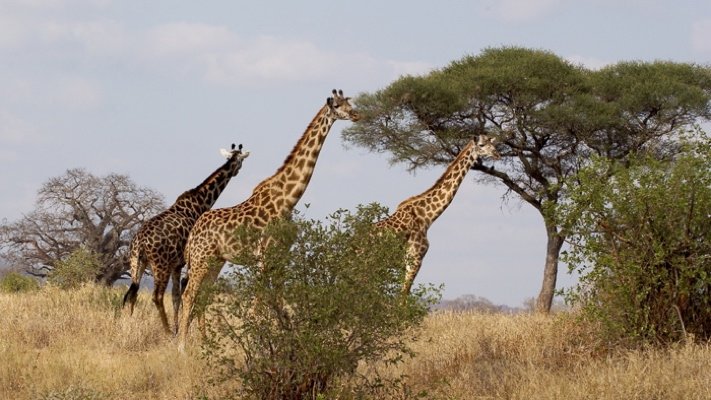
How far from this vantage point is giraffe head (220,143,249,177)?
15383 mm

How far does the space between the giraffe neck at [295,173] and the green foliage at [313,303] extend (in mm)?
4042

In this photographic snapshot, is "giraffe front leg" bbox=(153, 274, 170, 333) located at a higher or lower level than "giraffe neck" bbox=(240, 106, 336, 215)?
lower

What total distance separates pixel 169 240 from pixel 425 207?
4.19 metres

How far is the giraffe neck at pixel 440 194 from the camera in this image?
16.2m

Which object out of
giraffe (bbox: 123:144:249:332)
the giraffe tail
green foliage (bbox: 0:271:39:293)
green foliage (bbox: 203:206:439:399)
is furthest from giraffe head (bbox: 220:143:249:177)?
green foliage (bbox: 0:271:39:293)

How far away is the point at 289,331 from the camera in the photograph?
905 centimetres

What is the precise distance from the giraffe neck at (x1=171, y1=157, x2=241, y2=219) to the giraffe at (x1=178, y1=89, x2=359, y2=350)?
1916 millimetres

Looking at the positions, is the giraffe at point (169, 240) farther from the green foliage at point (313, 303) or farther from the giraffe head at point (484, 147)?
the green foliage at point (313, 303)

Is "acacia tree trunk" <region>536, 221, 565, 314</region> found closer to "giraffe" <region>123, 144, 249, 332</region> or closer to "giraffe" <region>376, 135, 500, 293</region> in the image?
"giraffe" <region>376, 135, 500, 293</region>

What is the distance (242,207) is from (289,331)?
450 centimetres

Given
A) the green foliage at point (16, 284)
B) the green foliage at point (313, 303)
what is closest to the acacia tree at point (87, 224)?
the green foliage at point (16, 284)

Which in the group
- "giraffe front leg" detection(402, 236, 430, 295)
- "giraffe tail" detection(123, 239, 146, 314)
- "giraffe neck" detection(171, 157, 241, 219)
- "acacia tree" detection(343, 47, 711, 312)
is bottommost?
"giraffe tail" detection(123, 239, 146, 314)

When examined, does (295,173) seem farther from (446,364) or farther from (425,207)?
(446,364)

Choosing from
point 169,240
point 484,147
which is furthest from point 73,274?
point 484,147
